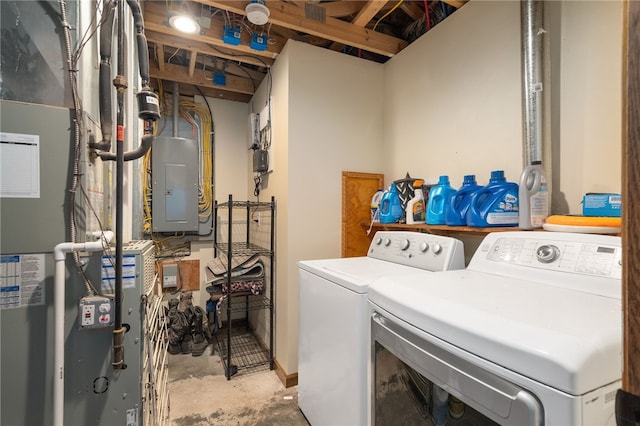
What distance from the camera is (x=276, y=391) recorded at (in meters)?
2.16

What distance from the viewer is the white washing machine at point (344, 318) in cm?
126

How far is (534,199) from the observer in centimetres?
135

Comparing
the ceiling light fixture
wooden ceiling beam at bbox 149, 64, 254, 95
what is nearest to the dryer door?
the ceiling light fixture

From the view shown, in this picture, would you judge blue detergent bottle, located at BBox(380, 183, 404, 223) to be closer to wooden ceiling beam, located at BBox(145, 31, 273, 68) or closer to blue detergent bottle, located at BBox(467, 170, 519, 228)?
blue detergent bottle, located at BBox(467, 170, 519, 228)

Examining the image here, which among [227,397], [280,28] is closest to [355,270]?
[227,397]

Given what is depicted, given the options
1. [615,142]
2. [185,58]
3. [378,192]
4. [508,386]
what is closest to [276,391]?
[378,192]

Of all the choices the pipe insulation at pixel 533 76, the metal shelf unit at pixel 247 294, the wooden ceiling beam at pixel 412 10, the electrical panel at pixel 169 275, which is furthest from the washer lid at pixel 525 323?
the electrical panel at pixel 169 275

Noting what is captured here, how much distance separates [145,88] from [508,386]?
1.43 m

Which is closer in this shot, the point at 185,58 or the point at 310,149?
the point at 310,149

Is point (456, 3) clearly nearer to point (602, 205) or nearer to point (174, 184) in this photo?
point (602, 205)

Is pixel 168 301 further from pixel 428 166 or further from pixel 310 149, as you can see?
pixel 428 166

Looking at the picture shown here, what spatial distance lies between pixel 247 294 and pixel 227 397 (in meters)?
0.81

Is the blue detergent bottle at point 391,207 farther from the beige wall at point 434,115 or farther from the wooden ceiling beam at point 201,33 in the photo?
the wooden ceiling beam at point 201,33

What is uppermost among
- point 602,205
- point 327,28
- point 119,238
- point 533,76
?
point 327,28
